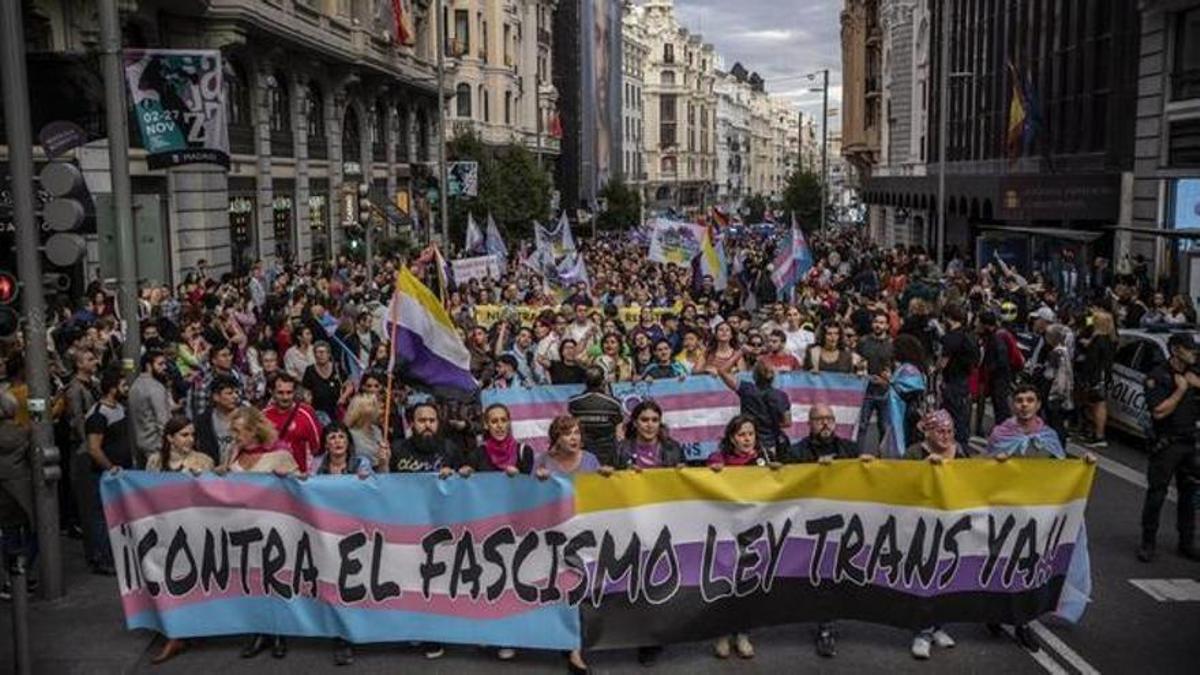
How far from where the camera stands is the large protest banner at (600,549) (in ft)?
23.9

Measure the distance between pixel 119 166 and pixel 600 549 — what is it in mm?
5306

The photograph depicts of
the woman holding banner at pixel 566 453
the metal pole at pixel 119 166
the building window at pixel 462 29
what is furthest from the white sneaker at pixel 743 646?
the building window at pixel 462 29

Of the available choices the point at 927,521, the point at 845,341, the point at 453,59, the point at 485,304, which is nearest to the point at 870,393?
the point at 845,341

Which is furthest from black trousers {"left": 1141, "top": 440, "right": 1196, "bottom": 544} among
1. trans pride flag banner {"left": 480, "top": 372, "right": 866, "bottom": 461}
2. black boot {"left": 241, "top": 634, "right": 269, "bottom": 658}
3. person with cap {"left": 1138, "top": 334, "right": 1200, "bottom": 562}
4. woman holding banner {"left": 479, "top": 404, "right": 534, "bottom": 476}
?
black boot {"left": 241, "top": 634, "right": 269, "bottom": 658}

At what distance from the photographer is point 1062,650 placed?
297 inches

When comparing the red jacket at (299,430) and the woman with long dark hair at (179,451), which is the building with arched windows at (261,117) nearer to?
the red jacket at (299,430)

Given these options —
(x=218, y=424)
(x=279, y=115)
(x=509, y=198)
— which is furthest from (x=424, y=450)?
(x=509, y=198)

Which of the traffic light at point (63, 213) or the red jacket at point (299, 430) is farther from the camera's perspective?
the traffic light at point (63, 213)

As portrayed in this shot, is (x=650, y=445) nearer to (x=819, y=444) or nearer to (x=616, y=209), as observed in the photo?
(x=819, y=444)

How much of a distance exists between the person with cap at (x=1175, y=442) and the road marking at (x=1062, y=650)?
2.14m

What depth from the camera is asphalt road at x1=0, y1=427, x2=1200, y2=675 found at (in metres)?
7.31

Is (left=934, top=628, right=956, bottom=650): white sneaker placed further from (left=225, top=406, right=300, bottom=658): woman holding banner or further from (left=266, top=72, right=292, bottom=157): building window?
(left=266, top=72, right=292, bottom=157): building window

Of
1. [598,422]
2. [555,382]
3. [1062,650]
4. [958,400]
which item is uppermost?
[598,422]

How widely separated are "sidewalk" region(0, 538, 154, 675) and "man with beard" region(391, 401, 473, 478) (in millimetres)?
1948
